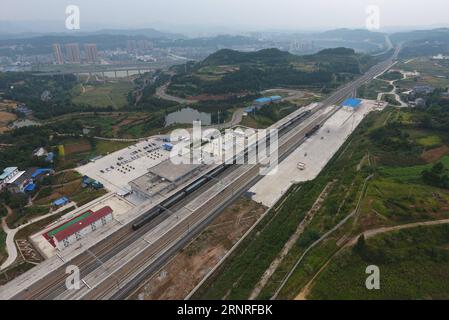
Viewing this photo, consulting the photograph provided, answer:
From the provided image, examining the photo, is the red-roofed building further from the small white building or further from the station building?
the small white building

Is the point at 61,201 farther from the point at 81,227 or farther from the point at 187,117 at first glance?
the point at 187,117

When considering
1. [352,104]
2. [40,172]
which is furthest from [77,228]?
[352,104]

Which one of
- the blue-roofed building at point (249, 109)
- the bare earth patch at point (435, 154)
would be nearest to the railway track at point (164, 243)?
the bare earth patch at point (435, 154)

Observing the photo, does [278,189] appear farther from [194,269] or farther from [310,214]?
[194,269]

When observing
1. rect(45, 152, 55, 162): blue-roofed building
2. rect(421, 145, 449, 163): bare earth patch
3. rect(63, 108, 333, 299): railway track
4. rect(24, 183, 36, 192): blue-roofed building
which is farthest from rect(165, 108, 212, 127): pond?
rect(421, 145, 449, 163): bare earth patch

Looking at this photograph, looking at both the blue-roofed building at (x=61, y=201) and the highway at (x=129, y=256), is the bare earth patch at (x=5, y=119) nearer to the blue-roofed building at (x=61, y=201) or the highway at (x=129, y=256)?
the blue-roofed building at (x=61, y=201)

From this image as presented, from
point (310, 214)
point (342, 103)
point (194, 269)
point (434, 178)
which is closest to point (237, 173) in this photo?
point (310, 214)
